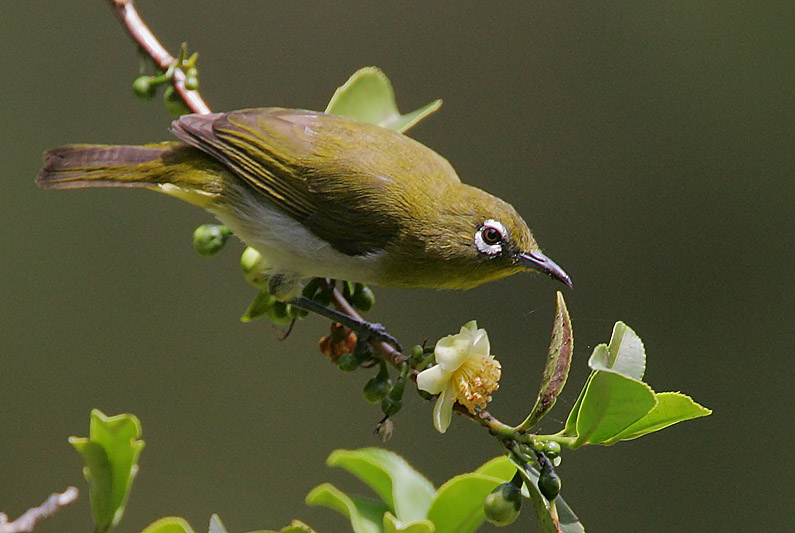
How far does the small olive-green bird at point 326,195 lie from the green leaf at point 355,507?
563 mm

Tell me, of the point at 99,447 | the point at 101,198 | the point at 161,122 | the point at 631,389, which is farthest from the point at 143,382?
the point at 631,389

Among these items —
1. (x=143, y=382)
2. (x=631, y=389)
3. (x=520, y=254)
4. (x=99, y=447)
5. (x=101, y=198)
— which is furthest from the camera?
(x=101, y=198)

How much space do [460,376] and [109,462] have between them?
0.60 m

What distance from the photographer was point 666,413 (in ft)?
4.38

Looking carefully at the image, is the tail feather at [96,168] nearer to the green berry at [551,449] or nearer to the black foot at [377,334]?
the black foot at [377,334]

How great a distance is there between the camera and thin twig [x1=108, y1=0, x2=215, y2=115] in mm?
2180

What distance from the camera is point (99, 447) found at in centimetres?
134

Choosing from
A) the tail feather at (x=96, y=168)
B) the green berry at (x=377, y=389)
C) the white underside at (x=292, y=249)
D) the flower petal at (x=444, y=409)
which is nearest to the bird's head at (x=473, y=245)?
the white underside at (x=292, y=249)

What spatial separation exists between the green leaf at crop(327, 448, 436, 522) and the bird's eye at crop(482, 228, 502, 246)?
590 millimetres

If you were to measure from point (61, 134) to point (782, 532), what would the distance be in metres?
4.56

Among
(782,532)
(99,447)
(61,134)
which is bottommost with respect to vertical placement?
(782,532)

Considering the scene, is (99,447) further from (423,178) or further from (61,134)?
(61,134)

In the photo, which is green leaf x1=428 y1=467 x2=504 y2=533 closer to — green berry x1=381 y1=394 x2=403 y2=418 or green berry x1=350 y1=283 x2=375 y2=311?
green berry x1=381 y1=394 x2=403 y2=418

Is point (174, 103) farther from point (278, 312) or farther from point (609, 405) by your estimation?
point (609, 405)
